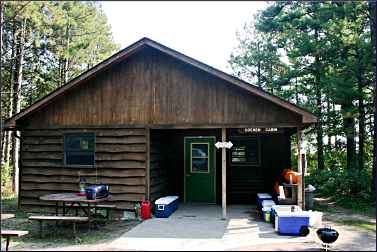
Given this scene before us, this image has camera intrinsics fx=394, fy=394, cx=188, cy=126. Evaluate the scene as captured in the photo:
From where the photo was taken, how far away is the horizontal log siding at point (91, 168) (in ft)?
38.1

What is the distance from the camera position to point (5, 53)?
20.2m

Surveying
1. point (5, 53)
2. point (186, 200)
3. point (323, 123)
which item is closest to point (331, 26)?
point (323, 123)

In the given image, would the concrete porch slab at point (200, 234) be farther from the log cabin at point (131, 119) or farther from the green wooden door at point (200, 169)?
the green wooden door at point (200, 169)

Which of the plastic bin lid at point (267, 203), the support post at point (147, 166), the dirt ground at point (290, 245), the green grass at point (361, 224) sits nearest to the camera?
the dirt ground at point (290, 245)

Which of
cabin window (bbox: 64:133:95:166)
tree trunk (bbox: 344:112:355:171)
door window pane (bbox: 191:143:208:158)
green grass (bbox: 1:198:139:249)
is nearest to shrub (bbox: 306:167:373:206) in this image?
tree trunk (bbox: 344:112:355:171)

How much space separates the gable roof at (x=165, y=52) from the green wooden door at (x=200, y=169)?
388 cm

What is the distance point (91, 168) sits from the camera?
39.3ft

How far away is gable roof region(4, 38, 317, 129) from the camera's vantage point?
1044cm

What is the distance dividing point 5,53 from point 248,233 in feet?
54.4

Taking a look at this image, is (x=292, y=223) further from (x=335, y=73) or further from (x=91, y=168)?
(x=335, y=73)

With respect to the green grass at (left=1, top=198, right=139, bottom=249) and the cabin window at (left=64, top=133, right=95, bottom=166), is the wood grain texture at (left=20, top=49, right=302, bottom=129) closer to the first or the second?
the cabin window at (left=64, top=133, right=95, bottom=166)

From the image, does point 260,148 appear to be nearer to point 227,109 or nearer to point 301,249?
point 227,109

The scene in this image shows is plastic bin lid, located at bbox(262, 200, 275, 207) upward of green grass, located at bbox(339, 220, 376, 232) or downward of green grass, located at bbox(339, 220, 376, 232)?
upward

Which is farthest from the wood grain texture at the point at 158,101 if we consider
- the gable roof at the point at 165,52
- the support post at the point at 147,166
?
the gable roof at the point at 165,52
